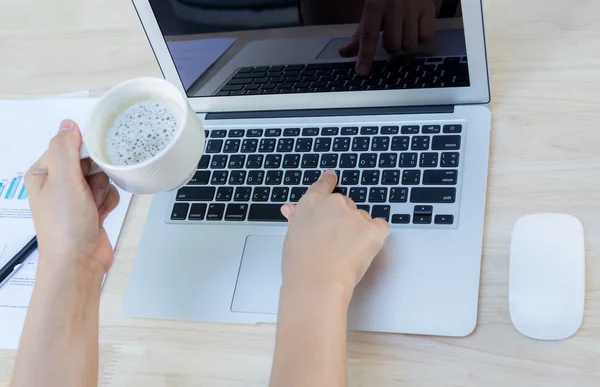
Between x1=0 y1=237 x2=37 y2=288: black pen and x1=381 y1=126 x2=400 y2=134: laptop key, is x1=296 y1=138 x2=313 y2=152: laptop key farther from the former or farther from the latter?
x1=0 y1=237 x2=37 y2=288: black pen

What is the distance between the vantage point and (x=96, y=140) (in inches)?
23.9

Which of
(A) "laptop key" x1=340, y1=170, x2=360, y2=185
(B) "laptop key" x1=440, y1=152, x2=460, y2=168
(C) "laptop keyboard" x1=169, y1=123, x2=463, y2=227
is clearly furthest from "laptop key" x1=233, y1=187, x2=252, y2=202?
(B) "laptop key" x1=440, y1=152, x2=460, y2=168

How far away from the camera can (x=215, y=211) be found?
28.3 inches

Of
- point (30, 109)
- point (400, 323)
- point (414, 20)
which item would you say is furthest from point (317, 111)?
point (30, 109)

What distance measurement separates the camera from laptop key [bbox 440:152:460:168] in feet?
2.20

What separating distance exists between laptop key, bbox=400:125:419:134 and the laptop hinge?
0.02 m

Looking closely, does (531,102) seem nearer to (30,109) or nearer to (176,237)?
(176,237)

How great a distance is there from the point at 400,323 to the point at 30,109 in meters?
0.60

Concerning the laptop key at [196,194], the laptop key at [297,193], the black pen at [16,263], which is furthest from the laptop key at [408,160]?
the black pen at [16,263]

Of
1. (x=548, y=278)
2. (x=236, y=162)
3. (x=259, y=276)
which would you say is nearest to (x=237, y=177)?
(x=236, y=162)

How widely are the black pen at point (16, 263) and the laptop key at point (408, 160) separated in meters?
0.42

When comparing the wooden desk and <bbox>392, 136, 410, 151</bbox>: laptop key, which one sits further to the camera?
<bbox>392, 136, 410, 151</bbox>: laptop key

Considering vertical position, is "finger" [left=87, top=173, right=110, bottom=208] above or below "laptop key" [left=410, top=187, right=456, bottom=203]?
→ above

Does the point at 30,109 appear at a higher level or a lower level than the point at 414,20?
lower
